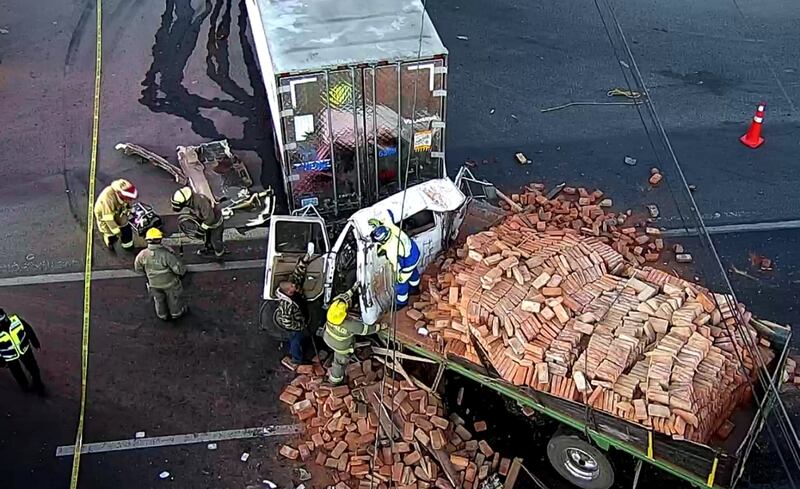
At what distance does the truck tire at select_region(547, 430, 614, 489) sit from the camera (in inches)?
321

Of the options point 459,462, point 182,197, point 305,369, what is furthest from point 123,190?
point 459,462

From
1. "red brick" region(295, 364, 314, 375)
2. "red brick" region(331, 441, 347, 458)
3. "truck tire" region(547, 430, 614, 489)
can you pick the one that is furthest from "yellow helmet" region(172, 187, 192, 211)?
"truck tire" region(547, 430, 614, 489)

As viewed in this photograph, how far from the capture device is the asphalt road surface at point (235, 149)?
369 inches

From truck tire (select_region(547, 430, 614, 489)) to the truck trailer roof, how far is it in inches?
186

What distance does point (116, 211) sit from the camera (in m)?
11.0

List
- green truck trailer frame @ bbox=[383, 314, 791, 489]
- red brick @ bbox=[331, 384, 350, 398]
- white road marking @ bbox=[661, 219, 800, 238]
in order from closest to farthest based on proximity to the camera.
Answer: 1. green truck trailer frame @ bbox=[383, 314, 791, 489]
2. red brick @ bbox=[331, 384, 350, 398]
3. white road marking @ bbox=[661, 219, 800, 238]

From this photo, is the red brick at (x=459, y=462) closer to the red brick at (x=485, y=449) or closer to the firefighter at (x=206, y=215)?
the red brick at (x=485, y=449)

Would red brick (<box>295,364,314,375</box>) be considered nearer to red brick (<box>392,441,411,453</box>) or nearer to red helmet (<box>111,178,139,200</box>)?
red brick (<box>392,441,411,453</box>)

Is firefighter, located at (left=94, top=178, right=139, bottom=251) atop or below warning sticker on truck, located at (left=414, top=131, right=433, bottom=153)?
below

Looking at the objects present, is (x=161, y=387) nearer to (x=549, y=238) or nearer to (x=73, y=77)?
(x=549, y=238)

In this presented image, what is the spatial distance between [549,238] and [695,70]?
23.2 feet

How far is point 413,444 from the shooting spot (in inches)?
348

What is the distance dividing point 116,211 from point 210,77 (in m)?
4.37

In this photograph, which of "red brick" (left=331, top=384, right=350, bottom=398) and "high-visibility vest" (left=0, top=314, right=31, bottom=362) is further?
"red brick" (left=331, top=384, right=350, bottom=398)
